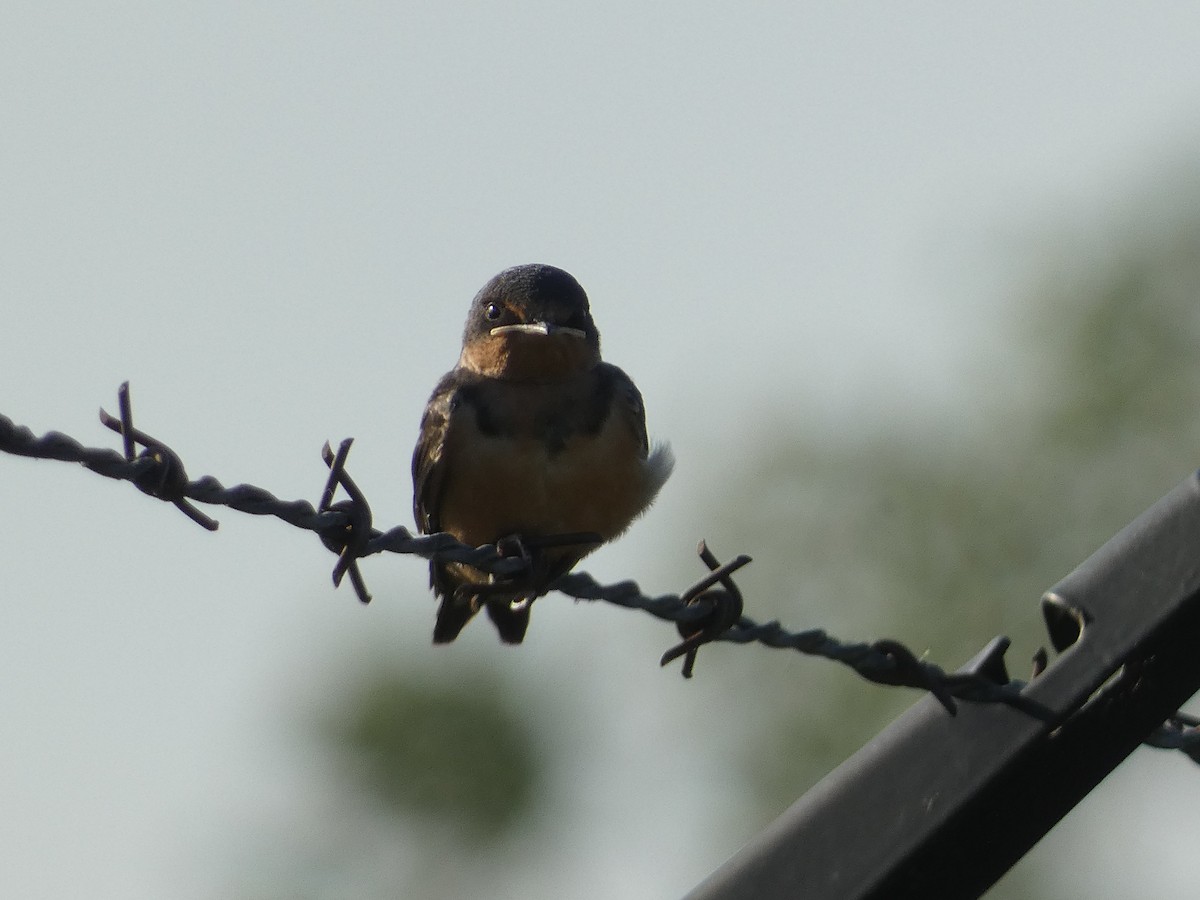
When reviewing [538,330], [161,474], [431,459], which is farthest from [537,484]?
[161,474]

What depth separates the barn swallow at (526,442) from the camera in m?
6.62

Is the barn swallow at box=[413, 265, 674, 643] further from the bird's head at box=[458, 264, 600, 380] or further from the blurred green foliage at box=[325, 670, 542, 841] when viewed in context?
the blurred green foliage at box=[325, 670, 542, 841]

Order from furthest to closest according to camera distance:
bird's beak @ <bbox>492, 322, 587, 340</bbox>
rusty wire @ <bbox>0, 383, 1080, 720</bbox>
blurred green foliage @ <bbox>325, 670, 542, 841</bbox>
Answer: blurred green foliage @ <bbox>325, 670, 542, 841</bbox>
bird's beak @ <bbox>492, 322, 587, 340</bbox>
rusty wire @ <bbox>0, 383, 1080, 720</bbox>

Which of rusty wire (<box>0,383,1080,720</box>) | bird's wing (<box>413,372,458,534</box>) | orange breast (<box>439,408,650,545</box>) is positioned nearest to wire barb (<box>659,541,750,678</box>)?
rusty wire (<box>0,383,1080,720</box>)

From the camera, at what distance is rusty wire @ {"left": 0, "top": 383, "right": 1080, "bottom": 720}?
9.82ft

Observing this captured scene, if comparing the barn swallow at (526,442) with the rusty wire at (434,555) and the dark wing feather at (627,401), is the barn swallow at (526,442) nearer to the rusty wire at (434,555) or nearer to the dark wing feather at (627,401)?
the dark wing feather at (627,401)

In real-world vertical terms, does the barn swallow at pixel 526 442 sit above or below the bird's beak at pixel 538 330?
below

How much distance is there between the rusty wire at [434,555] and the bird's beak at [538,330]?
122 inches

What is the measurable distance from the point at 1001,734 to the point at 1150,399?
24.0 m

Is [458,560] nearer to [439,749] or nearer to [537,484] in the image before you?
[537,484]

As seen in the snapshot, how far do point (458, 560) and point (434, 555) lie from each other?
0.09 metres

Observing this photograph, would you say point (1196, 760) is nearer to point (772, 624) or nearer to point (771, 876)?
point (772, 624)

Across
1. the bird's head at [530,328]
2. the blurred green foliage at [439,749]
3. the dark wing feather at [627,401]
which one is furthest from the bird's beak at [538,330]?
the blurred green foliage at [439,749]

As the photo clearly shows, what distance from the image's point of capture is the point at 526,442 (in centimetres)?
673
